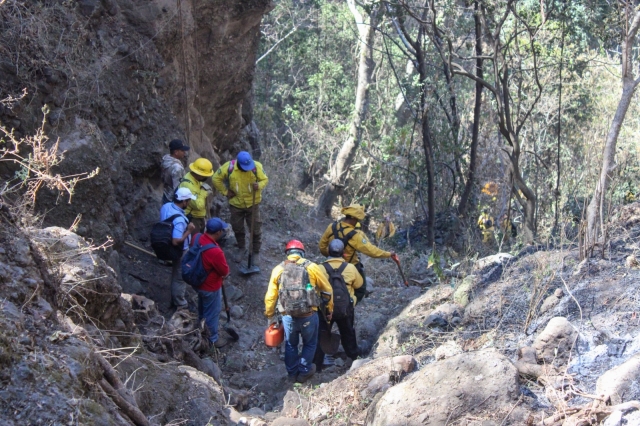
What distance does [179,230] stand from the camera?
8.29m

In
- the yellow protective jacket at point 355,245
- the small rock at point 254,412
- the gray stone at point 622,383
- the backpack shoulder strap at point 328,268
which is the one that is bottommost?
the small rock at point 254,412

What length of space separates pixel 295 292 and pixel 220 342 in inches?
73.8

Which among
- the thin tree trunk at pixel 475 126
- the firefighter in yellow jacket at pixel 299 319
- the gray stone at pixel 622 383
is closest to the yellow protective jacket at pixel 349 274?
the firefighter in yellow jacket at pixel 299 319

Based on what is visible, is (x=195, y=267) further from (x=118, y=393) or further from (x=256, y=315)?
(x=118, y=393)

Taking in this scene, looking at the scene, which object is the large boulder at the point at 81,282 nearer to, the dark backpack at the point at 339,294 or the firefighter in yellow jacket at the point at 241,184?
the dark backpack at the point at 339,294

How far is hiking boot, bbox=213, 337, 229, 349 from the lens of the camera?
8406mm

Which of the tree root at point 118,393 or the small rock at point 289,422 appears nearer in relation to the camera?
the tree root at point 118,393

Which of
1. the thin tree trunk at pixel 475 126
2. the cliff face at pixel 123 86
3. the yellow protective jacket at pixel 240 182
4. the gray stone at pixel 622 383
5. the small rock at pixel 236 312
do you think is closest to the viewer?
the gray stone at pixel 622 383

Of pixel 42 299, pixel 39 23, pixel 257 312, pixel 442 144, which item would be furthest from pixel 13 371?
pixel 442 144

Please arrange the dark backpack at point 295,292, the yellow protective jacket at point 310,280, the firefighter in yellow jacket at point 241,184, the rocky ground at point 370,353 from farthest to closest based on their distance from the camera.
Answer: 1. the firefighter in yellow jacket at point 241,184
2. the yellow protective jacket at point 310,280
3. the dark backpack at point 295,292
4. the rocky ground at point 370,353

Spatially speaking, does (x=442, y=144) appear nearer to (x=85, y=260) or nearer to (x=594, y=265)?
(x=594, y=265)

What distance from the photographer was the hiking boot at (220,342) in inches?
331

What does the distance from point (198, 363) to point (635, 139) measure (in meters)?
13.5

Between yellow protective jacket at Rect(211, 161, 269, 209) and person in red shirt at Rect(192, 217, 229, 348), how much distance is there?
194 centimetres
